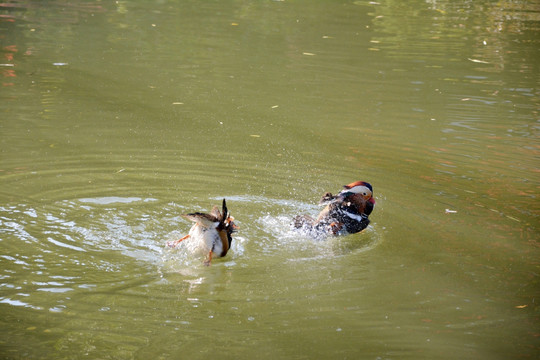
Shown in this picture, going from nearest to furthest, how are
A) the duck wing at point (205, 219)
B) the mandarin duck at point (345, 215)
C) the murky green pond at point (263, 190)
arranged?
the murky green pond at point (263, 190) < the duck wing at point (205, 219) < the mandarin duck at point (345, 215)

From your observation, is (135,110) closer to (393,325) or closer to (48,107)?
(48,107)

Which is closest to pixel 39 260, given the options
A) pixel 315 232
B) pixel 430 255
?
pixel 315 232

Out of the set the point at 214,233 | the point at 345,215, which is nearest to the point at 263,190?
the point at 345,215

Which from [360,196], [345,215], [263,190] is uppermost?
[360,196]

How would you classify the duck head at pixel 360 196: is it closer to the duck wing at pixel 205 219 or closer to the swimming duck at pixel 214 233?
A: the swimming duck at pixel 214 233

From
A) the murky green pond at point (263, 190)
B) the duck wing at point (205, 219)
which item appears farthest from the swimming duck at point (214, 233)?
the murky green pond at point (263, 190)

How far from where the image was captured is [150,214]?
19.2ft

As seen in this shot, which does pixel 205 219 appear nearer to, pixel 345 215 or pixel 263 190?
pixel 345 215

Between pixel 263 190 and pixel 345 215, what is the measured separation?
1165mm

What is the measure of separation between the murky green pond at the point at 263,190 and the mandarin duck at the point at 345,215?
136 millimetres

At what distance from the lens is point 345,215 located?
547cm

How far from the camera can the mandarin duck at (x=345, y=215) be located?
17.9 feet

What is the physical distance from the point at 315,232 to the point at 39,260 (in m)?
2.07

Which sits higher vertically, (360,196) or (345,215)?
(360,196)
